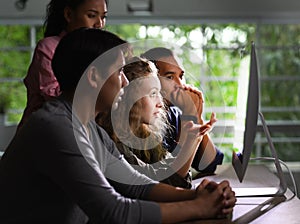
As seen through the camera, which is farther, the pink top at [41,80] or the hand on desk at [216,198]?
the pink top at [41,80]

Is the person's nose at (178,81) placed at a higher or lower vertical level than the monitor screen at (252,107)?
lower

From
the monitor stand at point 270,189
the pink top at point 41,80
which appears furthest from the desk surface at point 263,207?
the pink top at point 41,80

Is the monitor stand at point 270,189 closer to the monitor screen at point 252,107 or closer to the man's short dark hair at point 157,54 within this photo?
the monitor screen at point 252,107

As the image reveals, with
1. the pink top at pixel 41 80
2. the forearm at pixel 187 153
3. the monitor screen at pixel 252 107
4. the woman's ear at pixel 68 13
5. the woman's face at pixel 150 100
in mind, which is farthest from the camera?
the woman's ear at pixel 68 13

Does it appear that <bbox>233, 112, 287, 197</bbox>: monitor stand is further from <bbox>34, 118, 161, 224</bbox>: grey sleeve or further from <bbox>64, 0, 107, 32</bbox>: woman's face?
<bbox>64, 0, 107, 32</bbox>: woman's face

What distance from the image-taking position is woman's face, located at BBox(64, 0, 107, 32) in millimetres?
2137

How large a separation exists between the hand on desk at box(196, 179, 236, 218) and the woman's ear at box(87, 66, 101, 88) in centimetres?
38

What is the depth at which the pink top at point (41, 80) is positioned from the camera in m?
2.05

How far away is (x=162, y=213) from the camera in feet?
4.14

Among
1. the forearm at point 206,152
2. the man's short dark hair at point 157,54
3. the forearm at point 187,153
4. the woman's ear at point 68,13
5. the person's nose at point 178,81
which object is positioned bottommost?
the forearm at point 206,152

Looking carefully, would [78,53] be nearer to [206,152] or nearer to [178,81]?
[178,81]

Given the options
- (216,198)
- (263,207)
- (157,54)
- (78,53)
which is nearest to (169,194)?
(216,198)

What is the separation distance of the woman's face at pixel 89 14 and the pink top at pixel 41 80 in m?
0.12

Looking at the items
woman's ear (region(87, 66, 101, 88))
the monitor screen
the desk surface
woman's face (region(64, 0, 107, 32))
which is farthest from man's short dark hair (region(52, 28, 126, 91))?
woman's face (region(64, 0, 107, 32))
